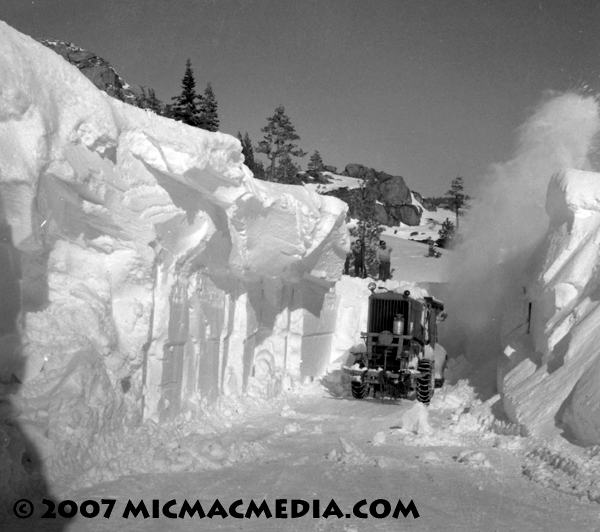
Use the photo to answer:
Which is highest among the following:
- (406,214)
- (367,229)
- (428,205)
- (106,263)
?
(428,205)

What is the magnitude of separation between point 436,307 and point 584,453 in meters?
13.2

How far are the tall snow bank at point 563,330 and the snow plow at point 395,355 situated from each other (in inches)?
92.3

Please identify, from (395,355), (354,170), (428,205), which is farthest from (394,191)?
(395,355)

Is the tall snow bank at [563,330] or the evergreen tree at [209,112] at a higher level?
the evergreen tree at [209,112]

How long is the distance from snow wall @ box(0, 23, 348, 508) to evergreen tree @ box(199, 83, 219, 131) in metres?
22.1

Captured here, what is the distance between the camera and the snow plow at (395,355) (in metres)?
20.0

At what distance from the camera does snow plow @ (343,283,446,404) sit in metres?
20.0

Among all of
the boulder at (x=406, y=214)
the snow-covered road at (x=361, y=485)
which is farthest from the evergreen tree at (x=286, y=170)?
the boulder at (x=406, y=214)

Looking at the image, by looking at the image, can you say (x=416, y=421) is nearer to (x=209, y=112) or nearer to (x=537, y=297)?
(x=537, y=297)

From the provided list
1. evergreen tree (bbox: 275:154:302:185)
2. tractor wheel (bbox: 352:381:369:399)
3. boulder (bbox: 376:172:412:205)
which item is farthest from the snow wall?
boulder (bbox: 376:172:412:205)

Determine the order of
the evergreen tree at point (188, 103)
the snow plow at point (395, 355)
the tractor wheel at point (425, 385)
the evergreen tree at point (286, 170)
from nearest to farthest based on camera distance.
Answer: the tractor wheel at point (425, 385) < the snow plow at point (395, 355) < the evergreen tree at point (188, 103) < the evergreen tree at point (286, 170)

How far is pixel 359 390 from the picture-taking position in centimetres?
2033

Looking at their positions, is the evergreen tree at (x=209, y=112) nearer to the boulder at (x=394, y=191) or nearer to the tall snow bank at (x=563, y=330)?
the tall snow bank at (x=563, y=330)

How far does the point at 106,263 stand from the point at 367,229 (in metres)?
42.5
